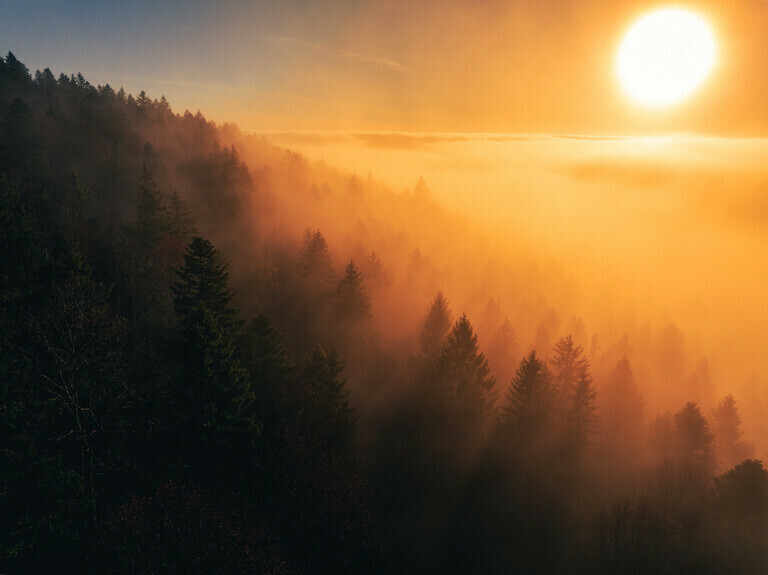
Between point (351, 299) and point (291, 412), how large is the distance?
2766 centimetres

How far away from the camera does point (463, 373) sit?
41.5 m

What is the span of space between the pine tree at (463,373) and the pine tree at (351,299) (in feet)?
56.6

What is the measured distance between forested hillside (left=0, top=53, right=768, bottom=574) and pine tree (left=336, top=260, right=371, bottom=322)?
28 cm

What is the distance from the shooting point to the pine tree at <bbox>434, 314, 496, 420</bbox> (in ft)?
136

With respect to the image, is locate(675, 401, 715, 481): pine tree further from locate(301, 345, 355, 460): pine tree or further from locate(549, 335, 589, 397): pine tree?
locate(301, 345, 355, 460): pine tree

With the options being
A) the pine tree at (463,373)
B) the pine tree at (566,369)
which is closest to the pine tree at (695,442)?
the pine tree at (566,369)

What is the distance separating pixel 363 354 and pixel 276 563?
4031 cm

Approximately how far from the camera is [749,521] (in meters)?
31.0

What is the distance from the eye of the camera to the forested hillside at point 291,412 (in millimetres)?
16828

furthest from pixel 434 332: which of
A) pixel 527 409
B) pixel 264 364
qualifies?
pixel 264 364

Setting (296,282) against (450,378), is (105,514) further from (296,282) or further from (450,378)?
(296,282)

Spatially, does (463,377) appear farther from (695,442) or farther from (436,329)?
(695,442)

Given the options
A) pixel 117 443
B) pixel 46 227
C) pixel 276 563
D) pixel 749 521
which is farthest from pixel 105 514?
pixel 46 227

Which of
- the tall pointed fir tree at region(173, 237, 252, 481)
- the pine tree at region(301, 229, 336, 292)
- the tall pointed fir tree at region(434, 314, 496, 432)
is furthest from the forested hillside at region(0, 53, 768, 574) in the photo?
the pine tree at region(301, 229, 336, 292)
